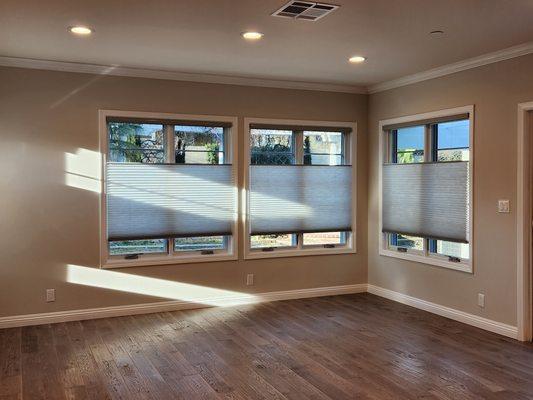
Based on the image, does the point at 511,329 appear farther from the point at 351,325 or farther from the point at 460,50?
the point at 460,50

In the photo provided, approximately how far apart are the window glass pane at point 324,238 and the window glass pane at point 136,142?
1.98 m

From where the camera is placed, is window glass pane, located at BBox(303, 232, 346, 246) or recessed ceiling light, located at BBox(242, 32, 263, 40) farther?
window glass pane, located at BBox(303, 232, 346, 246)

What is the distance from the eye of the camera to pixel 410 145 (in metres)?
5.99

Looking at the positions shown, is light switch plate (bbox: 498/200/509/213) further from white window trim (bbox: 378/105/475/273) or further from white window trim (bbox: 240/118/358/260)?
white window trim (bbox: 240/118/358/260)

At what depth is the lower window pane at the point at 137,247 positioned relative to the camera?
18.1 feet

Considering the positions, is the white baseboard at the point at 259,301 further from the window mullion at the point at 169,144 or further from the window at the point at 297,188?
the window mullion at the point at 169,144

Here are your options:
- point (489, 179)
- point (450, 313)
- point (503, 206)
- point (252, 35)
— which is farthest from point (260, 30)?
point (450, 313)

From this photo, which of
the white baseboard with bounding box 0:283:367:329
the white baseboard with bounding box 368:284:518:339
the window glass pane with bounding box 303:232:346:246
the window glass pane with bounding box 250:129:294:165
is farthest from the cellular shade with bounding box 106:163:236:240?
the white baseboard with bounding box 368:284:518:339

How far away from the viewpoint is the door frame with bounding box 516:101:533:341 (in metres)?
4.49

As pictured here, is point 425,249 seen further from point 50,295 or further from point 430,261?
point 50,295

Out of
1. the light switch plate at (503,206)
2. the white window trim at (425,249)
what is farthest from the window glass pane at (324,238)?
the light switch plate at (503,206)

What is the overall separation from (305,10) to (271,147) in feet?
8.93

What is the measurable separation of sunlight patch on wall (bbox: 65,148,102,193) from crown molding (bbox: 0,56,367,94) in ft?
2.65

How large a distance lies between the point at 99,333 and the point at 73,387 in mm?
1270
